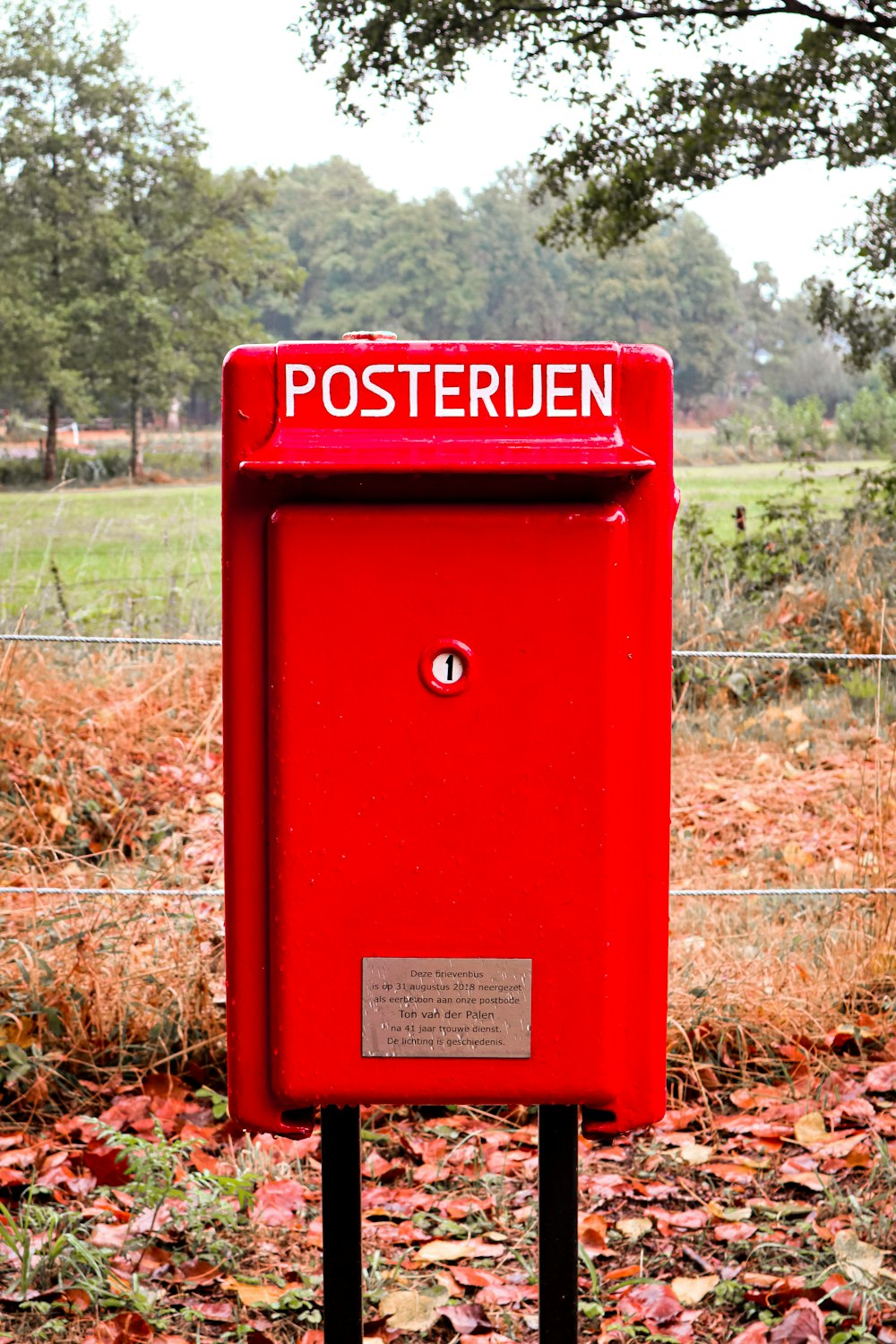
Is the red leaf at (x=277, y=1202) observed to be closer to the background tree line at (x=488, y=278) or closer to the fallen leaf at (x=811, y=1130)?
the fallen leaf at (x=811, y=1130)

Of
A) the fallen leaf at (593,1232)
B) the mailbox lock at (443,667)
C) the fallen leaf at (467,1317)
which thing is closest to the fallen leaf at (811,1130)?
the fallen leaf at (593,1232)

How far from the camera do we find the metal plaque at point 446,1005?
4.91ft

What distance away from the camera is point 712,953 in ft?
11.0

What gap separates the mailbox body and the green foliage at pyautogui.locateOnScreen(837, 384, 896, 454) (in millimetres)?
13783

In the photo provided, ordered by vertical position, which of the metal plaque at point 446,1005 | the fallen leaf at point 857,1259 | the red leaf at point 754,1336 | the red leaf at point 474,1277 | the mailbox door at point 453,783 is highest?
the mailbox door at point 453,783

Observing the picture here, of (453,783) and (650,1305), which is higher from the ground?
(453,783)

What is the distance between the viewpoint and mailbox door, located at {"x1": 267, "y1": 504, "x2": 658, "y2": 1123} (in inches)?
57.4

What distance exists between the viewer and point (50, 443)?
26.3 meters

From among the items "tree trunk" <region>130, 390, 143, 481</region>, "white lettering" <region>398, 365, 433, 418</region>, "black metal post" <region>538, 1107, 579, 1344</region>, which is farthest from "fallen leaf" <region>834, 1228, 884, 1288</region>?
"tree trunk" <region>130, 390, 143, 481</region>

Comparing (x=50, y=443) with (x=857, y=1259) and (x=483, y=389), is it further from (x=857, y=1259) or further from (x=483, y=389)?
(x=483, y=389)

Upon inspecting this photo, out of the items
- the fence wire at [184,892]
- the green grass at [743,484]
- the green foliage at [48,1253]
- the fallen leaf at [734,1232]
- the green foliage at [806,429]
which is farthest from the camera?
the green grass at [743,484]

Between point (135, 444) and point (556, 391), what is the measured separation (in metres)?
25.7

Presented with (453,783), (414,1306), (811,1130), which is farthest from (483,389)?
(811,1130)

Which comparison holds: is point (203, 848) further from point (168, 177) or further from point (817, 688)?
point (168, 177)
